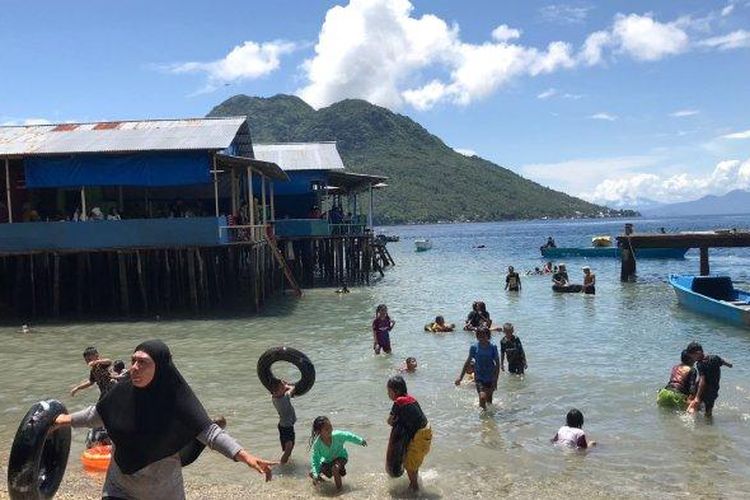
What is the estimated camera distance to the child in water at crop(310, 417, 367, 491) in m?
7.66

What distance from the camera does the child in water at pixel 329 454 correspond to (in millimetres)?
7660

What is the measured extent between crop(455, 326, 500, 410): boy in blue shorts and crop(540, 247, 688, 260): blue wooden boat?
3965 cm

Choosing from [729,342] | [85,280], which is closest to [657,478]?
[729,342]

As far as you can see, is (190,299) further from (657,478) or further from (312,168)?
(657,478)

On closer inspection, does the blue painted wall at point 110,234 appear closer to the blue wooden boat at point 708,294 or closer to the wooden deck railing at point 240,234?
the wooden deck railing at point 240,234

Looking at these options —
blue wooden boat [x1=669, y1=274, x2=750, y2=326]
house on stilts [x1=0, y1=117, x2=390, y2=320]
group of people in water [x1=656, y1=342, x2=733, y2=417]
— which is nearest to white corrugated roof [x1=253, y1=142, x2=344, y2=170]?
house on stilts [x1=0, y1=117, x2=390, y2=320]

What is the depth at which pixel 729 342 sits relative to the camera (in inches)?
659

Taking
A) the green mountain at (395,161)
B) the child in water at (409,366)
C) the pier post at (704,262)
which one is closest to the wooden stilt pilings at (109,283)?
the child in water at (409,366)

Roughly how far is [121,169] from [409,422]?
57.4 ft

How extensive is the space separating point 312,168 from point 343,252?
4597 mm

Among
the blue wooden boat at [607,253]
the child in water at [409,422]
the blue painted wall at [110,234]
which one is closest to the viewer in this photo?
the child in water at [409,422]

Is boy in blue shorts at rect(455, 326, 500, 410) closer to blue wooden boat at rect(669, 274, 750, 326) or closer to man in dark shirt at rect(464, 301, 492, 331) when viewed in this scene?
man in dark shirt at rect(464, 301, 492, 331)

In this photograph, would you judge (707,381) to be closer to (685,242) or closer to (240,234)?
(240,234)

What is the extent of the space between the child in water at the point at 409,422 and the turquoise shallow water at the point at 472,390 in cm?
47
